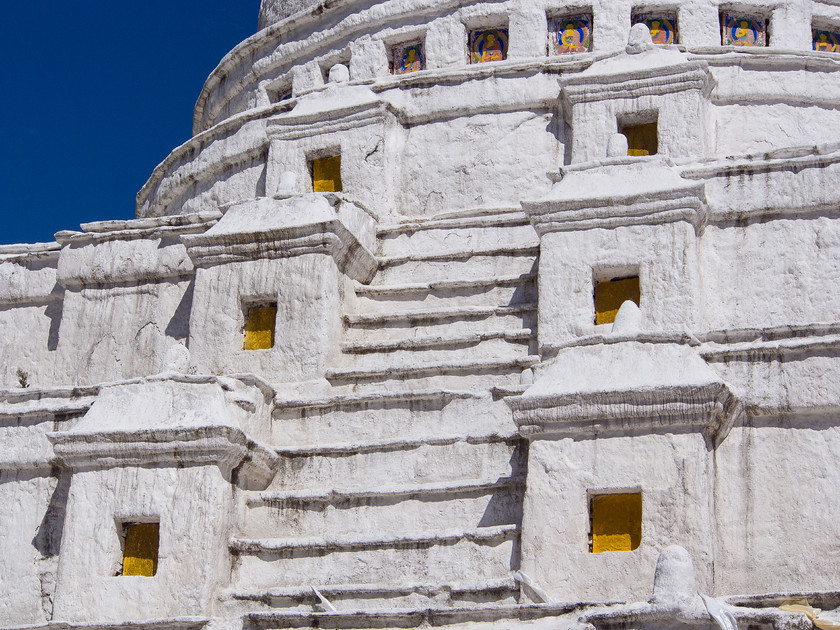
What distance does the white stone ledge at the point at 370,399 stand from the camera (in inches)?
493

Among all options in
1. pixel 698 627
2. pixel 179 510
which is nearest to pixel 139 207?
pixel 179 510

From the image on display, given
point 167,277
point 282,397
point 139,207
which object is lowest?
point 282,397

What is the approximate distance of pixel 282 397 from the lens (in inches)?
520

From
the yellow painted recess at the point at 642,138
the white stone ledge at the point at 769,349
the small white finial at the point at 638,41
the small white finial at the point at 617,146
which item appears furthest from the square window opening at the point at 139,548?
the small white finial at the point at 638,41

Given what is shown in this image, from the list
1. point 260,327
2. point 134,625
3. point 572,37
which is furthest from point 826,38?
point 134,625

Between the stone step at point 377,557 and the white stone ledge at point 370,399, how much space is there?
139cm

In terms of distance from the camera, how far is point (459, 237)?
50.1 feet

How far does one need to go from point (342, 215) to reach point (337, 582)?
437 cm

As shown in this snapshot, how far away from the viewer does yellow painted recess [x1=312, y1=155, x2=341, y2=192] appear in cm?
1698

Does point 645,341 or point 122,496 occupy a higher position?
point 645,341

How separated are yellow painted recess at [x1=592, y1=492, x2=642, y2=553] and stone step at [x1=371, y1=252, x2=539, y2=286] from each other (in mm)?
3795

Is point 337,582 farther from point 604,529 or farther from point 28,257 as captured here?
point 28,257

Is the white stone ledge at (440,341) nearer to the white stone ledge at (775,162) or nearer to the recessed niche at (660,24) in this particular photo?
the white stone ledge at (775,162)

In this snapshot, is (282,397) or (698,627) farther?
(282,397)
